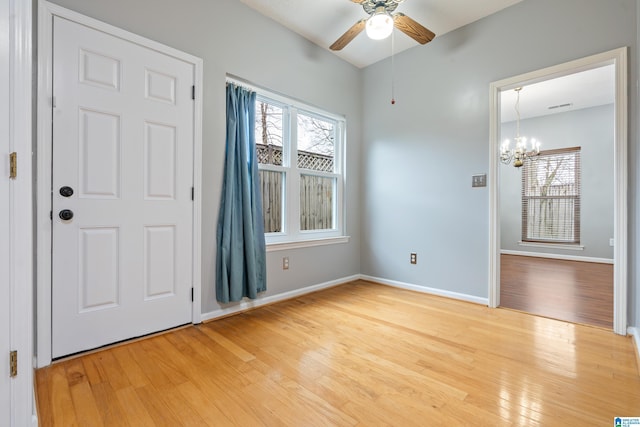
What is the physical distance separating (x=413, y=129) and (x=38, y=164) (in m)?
3.34

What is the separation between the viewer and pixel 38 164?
68.7 inches

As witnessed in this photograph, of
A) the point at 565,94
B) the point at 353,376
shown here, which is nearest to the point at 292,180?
the point at 353,376

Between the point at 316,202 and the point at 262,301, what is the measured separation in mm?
1307

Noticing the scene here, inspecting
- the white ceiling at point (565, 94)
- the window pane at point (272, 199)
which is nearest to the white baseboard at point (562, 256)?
the white ceiling at point (565, 94)

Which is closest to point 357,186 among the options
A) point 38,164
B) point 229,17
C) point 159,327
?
point 229,17

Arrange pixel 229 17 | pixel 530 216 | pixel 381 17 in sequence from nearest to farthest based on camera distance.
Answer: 1. pixel 381 17
2. pixel 229 17
3. pixel 530 216

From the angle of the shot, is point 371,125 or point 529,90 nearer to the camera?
point 371,125

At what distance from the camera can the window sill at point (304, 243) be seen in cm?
299

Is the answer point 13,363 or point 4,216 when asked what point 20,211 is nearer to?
point 4,216

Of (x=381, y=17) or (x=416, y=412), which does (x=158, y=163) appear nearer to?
(x=381, y=17)

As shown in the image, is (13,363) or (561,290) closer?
(13,363)

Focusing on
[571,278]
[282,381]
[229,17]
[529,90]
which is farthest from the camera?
[529,90]

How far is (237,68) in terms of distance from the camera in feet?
8.79

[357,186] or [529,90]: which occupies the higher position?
[529,90]
